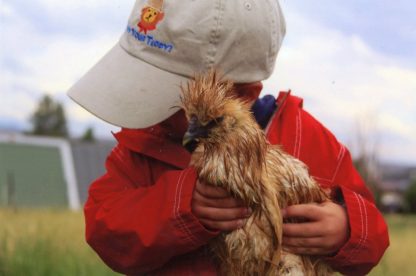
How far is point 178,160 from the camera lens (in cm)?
231

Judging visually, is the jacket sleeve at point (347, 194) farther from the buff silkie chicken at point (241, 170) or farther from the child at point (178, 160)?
the buff silkie chicken at point (241, 170)

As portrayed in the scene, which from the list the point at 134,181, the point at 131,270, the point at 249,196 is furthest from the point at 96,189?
the point at 249,196

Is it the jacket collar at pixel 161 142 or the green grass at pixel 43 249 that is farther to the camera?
the green grass at pixel 43 249

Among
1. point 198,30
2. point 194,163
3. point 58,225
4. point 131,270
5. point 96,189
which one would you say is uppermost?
point 198,30

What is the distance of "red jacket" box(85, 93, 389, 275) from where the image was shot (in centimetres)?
206

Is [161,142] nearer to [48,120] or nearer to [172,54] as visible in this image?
[172,54]

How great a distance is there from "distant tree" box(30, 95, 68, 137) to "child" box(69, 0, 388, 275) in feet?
103


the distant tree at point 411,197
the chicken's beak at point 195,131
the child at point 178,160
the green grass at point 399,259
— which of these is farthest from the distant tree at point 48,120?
the chicken's beak at point 195,131

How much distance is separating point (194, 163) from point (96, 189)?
50 centimetres

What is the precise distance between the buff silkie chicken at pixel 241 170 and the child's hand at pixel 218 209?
0.02 m

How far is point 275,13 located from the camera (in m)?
2.32

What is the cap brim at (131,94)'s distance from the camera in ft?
7.09

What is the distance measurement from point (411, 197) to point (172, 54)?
1684 cm

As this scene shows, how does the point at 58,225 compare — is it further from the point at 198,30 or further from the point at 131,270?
the point at 198,30
